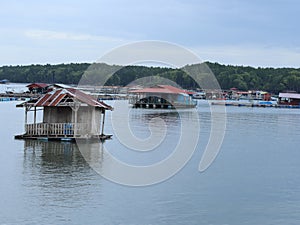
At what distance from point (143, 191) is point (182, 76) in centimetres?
11587

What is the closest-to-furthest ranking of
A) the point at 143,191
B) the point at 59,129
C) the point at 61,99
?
the point at 143,191 → the point at 61,99 → the point at 59,129

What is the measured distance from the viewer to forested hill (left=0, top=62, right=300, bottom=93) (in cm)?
12712

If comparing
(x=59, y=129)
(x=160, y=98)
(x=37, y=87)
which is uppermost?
(x=37, y=87)

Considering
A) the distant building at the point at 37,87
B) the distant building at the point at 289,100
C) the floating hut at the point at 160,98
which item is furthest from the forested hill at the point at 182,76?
the floating hut at the point at 160,98

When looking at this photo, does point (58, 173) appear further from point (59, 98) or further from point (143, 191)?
point (59, 98)

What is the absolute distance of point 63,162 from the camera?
20312 mm

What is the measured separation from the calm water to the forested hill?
9185cm

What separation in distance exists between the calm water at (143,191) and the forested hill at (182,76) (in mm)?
91848

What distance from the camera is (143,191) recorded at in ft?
54.4

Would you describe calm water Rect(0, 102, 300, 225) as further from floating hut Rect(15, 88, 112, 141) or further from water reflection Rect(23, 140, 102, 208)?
floating hut Rect(15, 88, 112, 141)

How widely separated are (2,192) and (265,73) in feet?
472

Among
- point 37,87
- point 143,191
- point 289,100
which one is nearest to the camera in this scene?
point 143,191

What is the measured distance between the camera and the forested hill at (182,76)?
417 ft

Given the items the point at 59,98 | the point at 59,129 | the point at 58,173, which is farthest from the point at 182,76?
the point at 58,173
